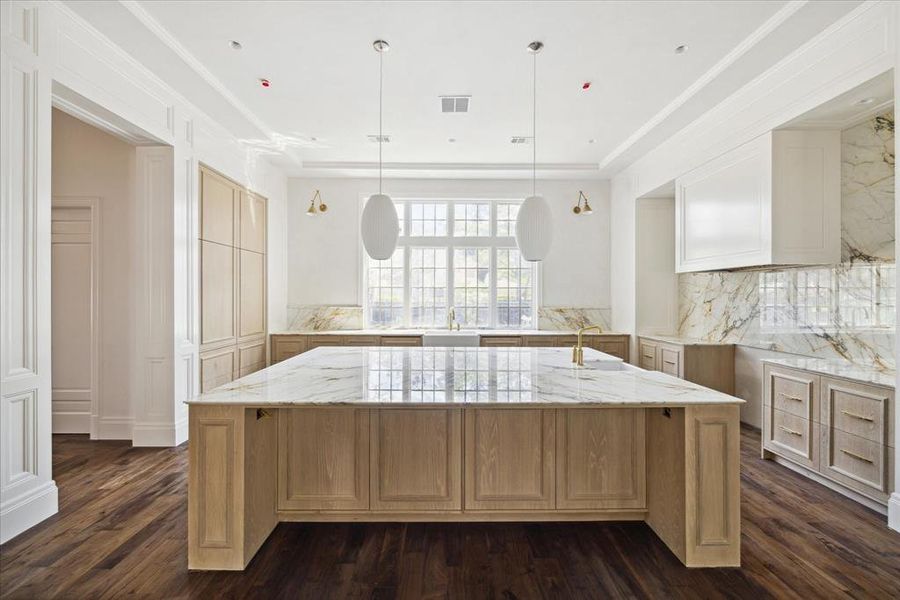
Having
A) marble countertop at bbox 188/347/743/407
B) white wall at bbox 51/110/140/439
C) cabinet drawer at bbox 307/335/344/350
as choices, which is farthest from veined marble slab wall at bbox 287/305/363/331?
marble countertop at bbox 188/347/743/407

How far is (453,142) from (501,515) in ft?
13.1

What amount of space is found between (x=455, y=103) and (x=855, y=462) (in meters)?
3.91

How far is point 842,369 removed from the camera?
3.02m

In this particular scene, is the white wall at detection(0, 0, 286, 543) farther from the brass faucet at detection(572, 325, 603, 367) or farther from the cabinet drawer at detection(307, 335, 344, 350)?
the brass faucet at detection(572, 325, 603, 367)

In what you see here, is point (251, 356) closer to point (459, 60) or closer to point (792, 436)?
point (459, 60)

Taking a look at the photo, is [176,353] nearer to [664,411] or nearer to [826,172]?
[664,411]

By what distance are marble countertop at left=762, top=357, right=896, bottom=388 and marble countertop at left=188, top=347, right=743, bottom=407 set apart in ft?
4.16

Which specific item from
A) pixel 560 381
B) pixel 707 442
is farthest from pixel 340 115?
pixel 707 442

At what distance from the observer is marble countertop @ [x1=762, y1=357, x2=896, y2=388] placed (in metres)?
2.70

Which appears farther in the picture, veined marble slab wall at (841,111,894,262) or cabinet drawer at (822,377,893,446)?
veined marble slab wall at (841,111,894,262)

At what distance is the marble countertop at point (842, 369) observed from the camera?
106 inches

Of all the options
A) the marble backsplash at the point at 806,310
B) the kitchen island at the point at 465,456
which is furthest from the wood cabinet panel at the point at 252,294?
the marble backsplash at the point at 806,310

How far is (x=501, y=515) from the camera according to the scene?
2.48 m

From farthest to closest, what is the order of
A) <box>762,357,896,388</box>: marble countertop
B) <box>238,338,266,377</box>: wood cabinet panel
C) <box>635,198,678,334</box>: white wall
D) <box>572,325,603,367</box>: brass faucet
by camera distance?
<box>635,198,678,334</box>: white wall → <box>238,338,266,377</box>: wood cabinet panel → <box>572,325,603,367</box>: brass faucet → <box>762,357,896,388</box>: marble countertop
